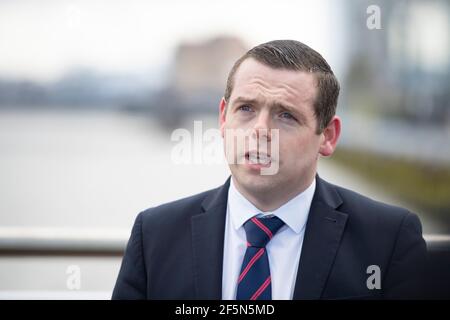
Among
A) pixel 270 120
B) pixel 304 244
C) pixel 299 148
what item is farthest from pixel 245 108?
pixel 304 244

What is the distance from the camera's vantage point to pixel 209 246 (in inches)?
59.7

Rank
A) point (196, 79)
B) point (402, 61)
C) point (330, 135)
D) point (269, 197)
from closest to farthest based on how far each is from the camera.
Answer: point (269, 197) → point (330, 135) → point (196, 79) → point (402, 61)

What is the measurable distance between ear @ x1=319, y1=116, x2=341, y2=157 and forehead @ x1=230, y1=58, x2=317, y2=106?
156 millimetres

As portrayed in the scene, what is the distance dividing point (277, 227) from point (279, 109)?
33 cm

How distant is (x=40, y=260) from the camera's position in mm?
2260

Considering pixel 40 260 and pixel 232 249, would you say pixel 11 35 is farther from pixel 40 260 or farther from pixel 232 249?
pixel 232 249

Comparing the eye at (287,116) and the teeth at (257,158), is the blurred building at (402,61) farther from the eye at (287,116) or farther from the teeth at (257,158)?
the teeth at (257,158)

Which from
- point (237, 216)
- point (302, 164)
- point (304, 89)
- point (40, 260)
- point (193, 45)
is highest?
point (193, 45)

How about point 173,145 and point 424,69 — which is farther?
point 424,69

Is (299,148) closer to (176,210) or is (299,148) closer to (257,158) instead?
(257,158)

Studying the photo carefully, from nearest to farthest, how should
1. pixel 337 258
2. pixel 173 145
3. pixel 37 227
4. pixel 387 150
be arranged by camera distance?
1. pixel 337 258
2. pixel 173 145
3. pixel 37 227
4. pixel 387 150

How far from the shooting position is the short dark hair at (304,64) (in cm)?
148

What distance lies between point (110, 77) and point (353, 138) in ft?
4.88

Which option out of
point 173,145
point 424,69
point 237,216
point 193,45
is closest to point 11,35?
point 193,45
